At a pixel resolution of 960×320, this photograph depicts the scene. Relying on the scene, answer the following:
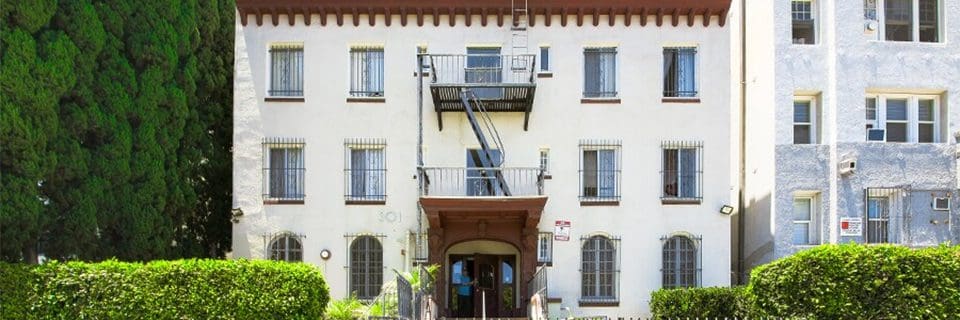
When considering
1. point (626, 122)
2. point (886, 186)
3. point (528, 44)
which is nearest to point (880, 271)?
point (886, 186)

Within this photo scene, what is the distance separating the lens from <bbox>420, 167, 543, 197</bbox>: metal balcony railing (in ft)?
80.9

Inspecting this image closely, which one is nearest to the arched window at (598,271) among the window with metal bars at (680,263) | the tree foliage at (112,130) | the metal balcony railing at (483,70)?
the window with metal bars at (680,263)

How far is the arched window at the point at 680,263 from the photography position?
983 inches

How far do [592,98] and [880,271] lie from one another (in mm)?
8656

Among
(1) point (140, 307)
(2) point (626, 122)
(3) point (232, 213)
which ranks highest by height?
(2) point (626, 122)

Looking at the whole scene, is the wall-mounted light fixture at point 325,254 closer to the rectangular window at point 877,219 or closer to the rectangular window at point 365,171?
the rectangular window at point 365,171

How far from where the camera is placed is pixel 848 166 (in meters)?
24.2

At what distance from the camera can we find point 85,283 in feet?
62.5

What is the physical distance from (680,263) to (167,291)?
13010 mm

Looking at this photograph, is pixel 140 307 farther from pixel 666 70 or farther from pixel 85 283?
pixel 666 70

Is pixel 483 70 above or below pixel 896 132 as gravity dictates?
above

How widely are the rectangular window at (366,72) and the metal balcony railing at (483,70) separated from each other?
144 cm

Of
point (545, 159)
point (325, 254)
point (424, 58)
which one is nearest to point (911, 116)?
point (545, 159)

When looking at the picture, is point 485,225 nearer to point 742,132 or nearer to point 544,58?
point 544,58
